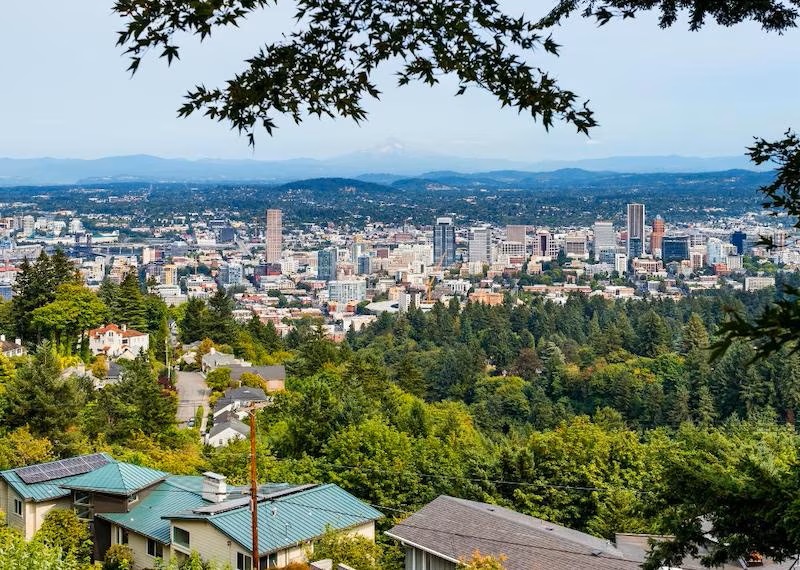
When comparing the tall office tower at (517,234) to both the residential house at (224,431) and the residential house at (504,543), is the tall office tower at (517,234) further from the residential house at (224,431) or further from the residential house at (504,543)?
the residential house at (504,543)

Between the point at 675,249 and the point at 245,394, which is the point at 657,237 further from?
the point at 245,394

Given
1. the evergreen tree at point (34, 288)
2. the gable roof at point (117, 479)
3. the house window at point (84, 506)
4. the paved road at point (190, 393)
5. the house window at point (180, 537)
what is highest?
the evergreen tree at point (34, 288)

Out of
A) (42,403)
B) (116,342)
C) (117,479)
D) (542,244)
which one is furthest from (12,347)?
(542,244)

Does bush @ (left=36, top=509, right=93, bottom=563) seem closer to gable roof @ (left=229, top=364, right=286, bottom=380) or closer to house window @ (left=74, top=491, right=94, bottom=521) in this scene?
→ house window @ (left=74, top=491, right=94, bottom=521)

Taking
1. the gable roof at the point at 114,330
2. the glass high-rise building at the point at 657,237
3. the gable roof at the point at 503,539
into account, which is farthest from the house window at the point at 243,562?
the glass high-rise building at the point at 657,237

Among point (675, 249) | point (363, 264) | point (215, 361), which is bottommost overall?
point (363, 264)

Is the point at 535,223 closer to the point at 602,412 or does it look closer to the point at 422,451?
the point at 602,412

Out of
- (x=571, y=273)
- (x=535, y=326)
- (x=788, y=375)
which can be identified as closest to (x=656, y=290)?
(x=571, y=273)
